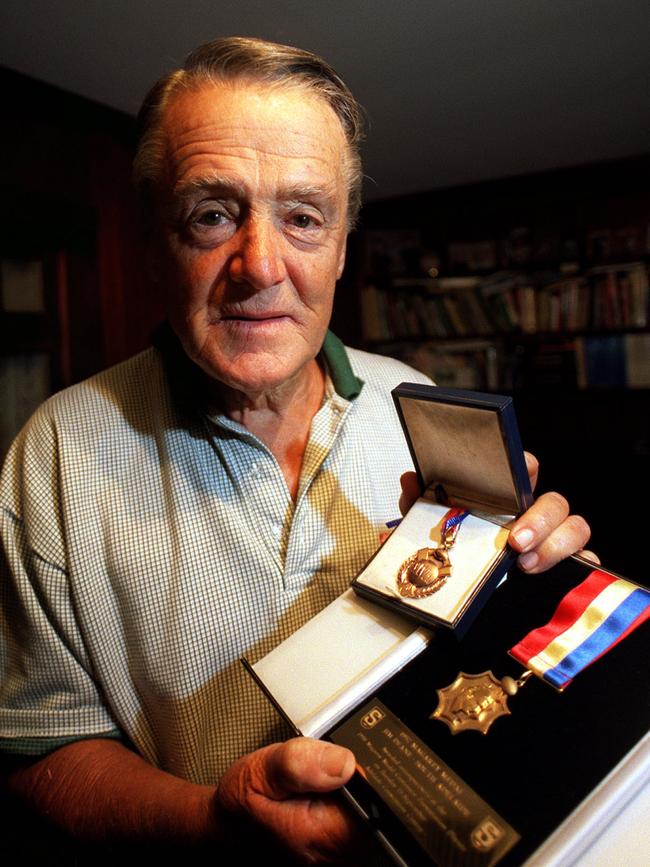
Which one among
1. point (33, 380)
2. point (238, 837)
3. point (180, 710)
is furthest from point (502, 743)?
point (33, 380)

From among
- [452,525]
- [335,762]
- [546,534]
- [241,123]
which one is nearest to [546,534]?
[546,534]

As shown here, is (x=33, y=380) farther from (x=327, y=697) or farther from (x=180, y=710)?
(x=327, y=697)

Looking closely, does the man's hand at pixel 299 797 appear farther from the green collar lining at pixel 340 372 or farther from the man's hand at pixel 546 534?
the green collar lining at pixel 340 372

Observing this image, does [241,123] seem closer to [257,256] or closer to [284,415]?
[257,256]

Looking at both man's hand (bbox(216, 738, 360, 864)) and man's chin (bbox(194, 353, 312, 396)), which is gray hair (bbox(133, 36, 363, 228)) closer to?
man's chin (bbox(194, 353, 312, 396))

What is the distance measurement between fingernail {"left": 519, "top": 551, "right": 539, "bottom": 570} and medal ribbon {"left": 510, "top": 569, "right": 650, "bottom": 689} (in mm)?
49

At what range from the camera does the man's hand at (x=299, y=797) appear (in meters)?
0.57

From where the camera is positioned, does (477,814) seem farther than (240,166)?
No

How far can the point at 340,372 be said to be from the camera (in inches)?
42.3

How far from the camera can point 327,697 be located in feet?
2.11

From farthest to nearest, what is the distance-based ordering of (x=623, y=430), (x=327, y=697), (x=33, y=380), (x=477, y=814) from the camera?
1. (x=623, y=430)
2. (x=33, y=380)
3. (x=327, y=697)
4. (x=477, y=814)

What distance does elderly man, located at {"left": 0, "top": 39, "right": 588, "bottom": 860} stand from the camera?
821 mm

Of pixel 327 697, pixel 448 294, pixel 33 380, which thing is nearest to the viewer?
pixel 327 697

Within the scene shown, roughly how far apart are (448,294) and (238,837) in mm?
4685
